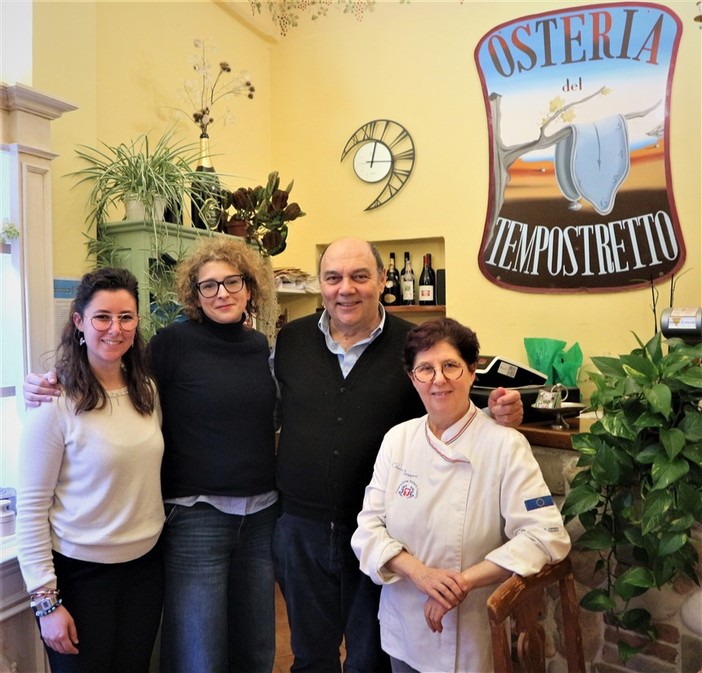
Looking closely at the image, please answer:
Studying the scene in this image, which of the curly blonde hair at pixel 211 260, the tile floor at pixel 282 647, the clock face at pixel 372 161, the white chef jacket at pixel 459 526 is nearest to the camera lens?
the white chef jacket at pixel 459 526

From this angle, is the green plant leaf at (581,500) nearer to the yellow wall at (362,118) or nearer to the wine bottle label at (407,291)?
the yellow wall at (362,118)

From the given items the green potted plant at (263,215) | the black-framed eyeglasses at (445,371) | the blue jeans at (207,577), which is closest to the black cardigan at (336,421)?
the blue jeans at (207,577)

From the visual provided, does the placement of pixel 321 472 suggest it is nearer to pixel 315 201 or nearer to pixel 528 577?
pixel 528 577

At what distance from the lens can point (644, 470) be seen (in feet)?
5.75

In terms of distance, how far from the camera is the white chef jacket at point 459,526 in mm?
1252

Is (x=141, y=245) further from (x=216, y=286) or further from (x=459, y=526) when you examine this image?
(x=459, y=526)

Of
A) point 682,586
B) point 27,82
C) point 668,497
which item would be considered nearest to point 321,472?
point 668,497

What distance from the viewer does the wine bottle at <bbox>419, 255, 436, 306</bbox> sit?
11.4ft

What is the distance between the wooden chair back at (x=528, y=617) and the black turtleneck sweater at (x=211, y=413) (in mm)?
741

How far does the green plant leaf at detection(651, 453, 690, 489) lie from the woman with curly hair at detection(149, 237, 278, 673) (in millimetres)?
1070

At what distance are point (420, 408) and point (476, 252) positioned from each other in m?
1.89

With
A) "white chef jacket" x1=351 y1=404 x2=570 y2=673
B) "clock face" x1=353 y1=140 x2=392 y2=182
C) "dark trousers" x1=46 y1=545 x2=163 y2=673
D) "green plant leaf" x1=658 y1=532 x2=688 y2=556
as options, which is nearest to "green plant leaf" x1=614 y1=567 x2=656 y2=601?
"green plant leaf" x1=658 y1=532 x2=688 y2=556

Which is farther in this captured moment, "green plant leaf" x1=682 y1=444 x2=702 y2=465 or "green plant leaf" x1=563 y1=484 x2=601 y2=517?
"green plant leaf" x1=563 y1=484 x2=601 y2=517

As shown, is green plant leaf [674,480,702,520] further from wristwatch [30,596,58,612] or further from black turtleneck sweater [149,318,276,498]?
wristwatch [30,596,58,612]
